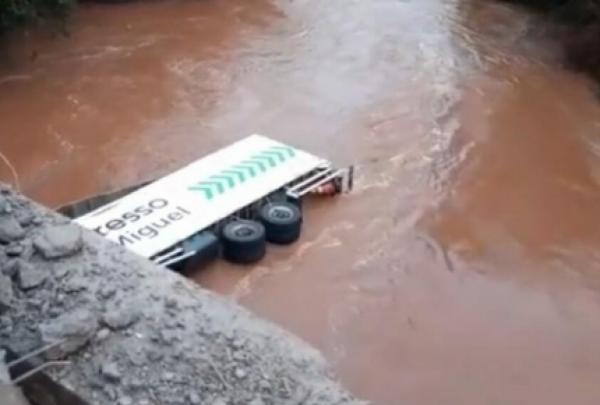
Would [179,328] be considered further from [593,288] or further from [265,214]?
[593,288]

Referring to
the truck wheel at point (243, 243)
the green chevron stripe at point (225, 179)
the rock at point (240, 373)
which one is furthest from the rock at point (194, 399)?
the green chevron stripe at point (225, 179)

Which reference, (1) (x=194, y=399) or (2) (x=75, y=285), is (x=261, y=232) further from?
(1) (x=194, y=399)

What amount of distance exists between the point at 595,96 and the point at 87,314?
33.1 feet

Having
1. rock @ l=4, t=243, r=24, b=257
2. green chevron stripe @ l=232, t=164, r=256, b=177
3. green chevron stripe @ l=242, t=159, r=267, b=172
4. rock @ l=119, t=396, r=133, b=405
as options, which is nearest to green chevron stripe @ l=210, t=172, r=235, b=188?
green chevron stripe @ l=232, t=164, r=256, b=177

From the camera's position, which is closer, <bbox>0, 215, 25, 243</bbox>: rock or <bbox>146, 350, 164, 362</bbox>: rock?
<bbox>146, 350, 164, 362</bbox>: rock

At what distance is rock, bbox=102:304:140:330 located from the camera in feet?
17.1

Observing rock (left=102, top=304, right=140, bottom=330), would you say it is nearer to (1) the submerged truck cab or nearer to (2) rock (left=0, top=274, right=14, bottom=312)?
(2) rock (left=0, top=274, right=14, bottom=312)

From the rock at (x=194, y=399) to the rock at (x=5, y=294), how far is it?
121cm

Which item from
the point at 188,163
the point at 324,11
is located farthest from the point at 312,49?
the point at 188,163

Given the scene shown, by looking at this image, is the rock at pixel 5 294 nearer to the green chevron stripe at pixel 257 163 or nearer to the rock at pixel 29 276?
the rock at pixel 29 276

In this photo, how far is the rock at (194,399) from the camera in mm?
4869

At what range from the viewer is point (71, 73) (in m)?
13.3

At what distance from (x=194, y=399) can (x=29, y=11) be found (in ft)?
30.3

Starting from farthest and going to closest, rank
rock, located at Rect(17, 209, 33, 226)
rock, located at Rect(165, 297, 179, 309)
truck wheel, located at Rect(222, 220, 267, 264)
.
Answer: truck wheel, located at Rect(222, 220, 267, 264)
rock, located at Rect(17, 209, 33, 226)
rock, located at Rect(165, 297, 179, 309)
